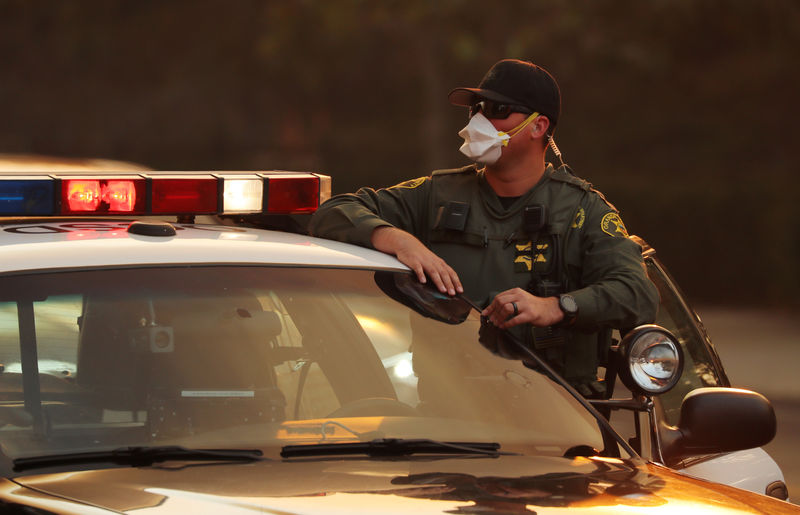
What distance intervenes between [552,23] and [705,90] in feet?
14.5

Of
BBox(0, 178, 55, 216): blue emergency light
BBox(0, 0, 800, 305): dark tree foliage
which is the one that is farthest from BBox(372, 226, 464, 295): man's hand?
BBox(0, 0, 800, 305): dark tree foliage

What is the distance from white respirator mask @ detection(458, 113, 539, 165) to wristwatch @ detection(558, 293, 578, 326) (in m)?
0.66

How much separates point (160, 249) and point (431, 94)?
14.7 metres

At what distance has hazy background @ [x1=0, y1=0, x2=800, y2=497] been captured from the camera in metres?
15.7

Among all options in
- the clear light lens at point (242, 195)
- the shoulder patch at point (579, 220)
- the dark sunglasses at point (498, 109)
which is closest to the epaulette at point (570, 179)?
the shoulder patch at point (579, 220)

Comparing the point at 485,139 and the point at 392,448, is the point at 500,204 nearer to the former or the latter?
the point at 485,139

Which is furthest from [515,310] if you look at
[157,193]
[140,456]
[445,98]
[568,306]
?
[445,98]

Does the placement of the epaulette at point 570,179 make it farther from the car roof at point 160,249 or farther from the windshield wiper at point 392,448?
the windshield wiper at point 392,448

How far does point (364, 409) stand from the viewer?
2977 millimetres

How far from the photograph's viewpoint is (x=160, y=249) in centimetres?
309

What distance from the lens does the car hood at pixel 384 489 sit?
2.34 metres

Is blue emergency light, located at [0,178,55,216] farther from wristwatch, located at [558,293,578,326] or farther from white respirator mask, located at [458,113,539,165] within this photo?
wristwatch, located at [558,293,578,326]

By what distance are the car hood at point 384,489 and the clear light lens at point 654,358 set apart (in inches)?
26.2

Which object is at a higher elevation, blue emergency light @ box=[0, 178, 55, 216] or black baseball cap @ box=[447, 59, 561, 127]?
black baseball cap @ box=[447, 59, 561, 127]
